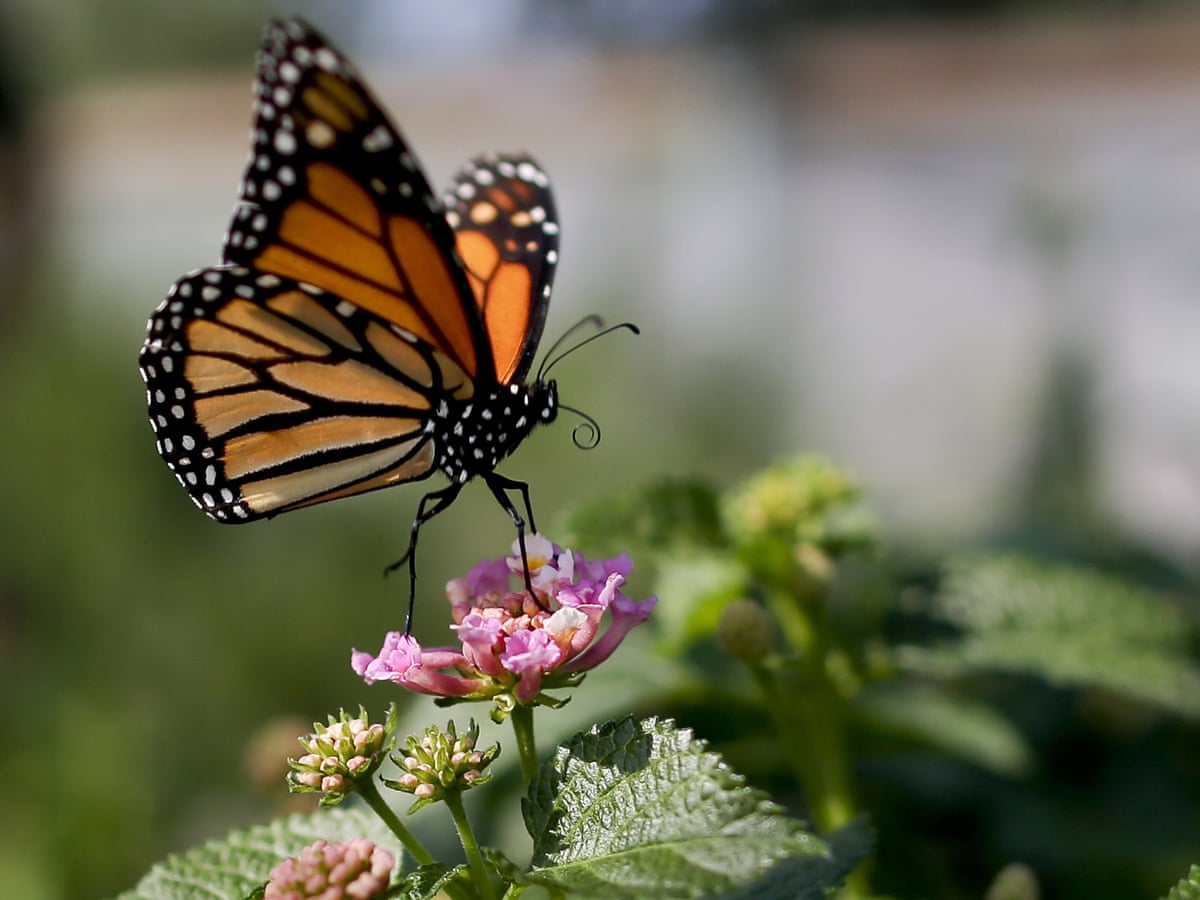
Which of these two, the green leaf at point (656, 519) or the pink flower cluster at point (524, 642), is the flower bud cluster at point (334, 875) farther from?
the green leaf at point (656, 519)

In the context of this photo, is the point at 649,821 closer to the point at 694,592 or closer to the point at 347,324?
the point at 694,592

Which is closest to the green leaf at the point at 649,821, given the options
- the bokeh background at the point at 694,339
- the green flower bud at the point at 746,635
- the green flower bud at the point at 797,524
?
the green flower bud at the point at 746,635

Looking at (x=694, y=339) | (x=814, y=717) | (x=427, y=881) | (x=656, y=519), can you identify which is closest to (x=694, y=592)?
(x=656, y=519)

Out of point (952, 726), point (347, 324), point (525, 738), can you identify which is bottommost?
point (952, 726)

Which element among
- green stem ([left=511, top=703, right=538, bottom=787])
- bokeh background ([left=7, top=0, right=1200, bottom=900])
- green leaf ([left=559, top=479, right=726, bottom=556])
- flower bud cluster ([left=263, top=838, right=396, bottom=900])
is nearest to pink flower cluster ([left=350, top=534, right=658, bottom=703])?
green stem ([left=511, top=703, right=538, bottom=787])

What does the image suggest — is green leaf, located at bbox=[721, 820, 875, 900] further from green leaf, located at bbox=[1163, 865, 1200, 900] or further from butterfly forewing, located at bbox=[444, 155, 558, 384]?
butterfly forewing, located at bbox=[444, 155, 558, 384]

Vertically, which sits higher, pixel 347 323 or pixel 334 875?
pixel 347 323
